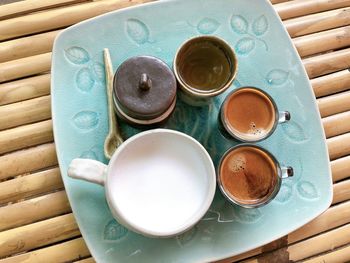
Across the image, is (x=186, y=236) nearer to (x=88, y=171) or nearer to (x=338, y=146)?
(x=88, y=171)

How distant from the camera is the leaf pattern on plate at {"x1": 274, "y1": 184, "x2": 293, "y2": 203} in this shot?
33.5 inches

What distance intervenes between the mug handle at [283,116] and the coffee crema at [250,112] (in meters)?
0.01

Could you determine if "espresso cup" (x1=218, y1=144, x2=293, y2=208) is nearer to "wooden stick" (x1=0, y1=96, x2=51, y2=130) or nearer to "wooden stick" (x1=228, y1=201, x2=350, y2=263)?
"wooden stick" (x1=228, y1=201, x2=350, y2=263)

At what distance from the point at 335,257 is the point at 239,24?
0.48 m

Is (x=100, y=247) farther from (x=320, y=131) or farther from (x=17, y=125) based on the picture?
(x=320, y=131)

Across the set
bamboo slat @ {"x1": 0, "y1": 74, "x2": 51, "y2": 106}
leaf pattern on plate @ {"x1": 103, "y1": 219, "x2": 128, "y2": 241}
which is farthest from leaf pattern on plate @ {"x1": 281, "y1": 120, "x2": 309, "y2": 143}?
bamboo slat @ {"x1": 0, "y1": 74, "x2": 51, "y2": 106}

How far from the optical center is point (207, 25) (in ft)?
2.93

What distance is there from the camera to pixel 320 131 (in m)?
0.88

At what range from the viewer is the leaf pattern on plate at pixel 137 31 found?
2.85 feet

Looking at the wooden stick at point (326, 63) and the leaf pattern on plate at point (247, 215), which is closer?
the leaf pattern on plate at point (247, 215)

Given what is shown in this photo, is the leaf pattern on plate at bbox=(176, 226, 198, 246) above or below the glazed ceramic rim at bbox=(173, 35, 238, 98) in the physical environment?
below

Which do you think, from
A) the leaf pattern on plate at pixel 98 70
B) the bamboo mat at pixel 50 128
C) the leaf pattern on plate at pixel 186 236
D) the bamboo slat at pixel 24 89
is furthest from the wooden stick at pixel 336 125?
the bamboo slat at pixel 24 89

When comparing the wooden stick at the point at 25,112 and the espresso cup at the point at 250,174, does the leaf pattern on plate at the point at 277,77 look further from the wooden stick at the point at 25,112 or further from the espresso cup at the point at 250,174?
the wooden stick at the point at 25,112

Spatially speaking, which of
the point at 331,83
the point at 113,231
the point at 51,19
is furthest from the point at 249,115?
the point at 51,19
